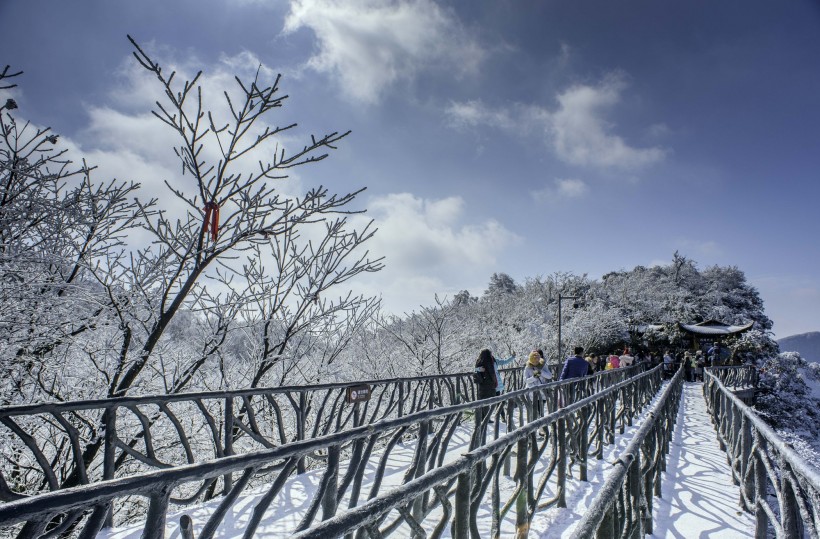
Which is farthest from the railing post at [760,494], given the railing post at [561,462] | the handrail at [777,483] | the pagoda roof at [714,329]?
the pagoda roof at [714,329]

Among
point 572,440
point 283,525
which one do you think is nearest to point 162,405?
point 283,525

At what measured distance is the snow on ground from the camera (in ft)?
12.0

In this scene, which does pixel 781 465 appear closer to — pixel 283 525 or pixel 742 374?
pixel 283 525

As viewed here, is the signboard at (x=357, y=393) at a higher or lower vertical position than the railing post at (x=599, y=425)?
higher

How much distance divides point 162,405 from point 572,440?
15.0 ft

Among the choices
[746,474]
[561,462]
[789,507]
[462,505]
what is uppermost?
[462,505]

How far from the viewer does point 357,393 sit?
4555mm

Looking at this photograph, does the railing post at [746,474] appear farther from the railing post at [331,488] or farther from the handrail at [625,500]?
the railing post at [331,488]

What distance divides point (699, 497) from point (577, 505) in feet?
6.31

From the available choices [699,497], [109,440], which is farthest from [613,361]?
[109,440]

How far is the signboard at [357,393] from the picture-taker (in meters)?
4.47

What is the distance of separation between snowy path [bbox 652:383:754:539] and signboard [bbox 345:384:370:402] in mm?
3240

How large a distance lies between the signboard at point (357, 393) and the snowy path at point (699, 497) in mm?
3240

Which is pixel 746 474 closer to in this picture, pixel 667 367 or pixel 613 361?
pixel 613 361
